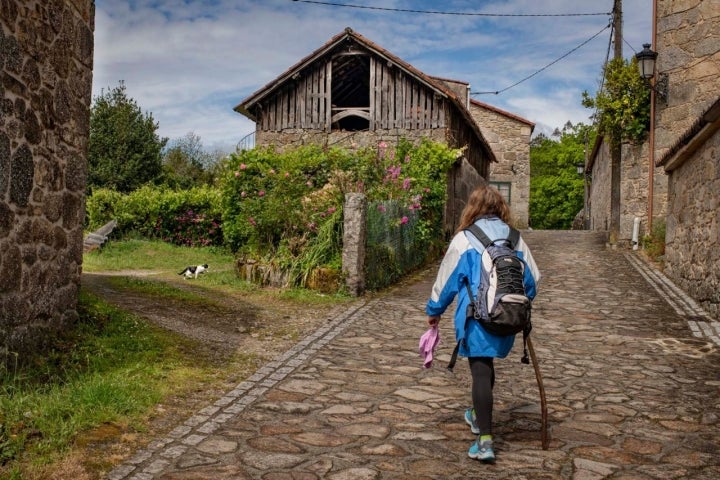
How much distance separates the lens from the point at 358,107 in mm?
18016

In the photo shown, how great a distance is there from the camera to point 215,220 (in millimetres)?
18859

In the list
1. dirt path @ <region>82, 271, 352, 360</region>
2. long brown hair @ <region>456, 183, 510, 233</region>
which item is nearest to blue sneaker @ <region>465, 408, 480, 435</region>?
long brown hair @ <region>456, 183, 510, 233</region>

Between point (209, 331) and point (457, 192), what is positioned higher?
point (457, 192)

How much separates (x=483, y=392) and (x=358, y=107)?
48.6 feet

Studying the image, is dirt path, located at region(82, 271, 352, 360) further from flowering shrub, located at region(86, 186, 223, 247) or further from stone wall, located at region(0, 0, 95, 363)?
flowering shrub, located at region(86, 186, 223, 247)

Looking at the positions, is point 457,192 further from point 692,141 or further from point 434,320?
point 434,320

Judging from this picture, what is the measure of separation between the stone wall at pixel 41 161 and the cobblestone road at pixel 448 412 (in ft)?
5.56

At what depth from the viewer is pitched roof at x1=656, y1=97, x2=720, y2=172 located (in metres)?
8.20

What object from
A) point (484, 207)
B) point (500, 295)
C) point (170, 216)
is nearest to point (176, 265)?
point (170, 216)

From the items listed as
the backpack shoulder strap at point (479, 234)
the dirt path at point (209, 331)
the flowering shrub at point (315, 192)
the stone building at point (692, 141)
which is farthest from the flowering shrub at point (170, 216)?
the backpack shoulder strap at point (479, 234)

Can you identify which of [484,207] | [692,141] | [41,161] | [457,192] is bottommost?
[484,207]

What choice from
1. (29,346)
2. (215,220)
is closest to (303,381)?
(29,346)

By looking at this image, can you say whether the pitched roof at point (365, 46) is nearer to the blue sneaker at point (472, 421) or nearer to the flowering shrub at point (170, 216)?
the flowering shrub at point (170, 216)

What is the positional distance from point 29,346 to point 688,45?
1373cm
